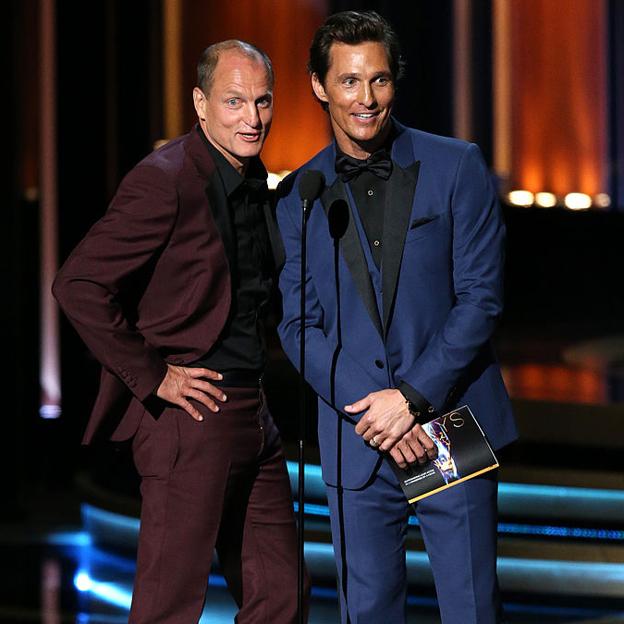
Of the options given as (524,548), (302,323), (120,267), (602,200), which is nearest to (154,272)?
(120,267)

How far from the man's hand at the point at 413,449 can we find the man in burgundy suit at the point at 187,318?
335 millimetres

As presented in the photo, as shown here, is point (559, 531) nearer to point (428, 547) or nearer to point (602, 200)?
point (428, 547)

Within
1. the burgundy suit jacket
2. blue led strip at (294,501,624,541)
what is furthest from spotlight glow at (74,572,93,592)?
the burgundy suit jacket

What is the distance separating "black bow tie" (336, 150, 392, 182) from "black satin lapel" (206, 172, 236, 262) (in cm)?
26

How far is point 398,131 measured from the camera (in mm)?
2846

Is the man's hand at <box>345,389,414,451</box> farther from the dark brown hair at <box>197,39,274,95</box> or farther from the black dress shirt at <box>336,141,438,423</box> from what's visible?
the dark brown hair at <box>197,39,274,95</box>

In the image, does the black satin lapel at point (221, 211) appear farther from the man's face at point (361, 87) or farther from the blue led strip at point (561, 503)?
the blue led strip at point (561, 503)

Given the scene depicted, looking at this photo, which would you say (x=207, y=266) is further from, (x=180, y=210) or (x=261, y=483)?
(x=261, y=483)

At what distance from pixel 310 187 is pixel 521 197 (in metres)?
9.21

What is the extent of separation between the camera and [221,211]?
277 centimetres

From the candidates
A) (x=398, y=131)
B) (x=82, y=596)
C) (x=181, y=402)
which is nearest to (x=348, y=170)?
(x=398, y=131)

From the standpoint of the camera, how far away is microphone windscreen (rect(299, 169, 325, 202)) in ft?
8.81

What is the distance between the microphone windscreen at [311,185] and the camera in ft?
8.81

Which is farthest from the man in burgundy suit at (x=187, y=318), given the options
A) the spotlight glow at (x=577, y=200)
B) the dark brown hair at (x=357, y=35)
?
the spotlight glow at (x=577, y=200)
